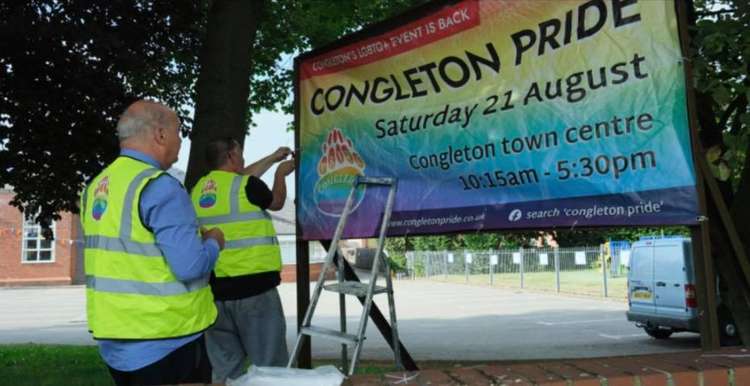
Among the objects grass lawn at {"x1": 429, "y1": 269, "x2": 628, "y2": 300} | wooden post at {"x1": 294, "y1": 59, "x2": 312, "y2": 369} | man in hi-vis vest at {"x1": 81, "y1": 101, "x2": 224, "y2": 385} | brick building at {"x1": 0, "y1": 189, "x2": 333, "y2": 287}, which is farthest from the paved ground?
brick building at {"x1": 0, "y1": 189, "x2": 333, "y2": 287}

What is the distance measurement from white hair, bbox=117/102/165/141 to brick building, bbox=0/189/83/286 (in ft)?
130

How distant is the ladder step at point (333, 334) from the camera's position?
13.5 ft

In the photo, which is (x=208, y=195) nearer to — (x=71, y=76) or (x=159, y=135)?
(x=159, y=135)

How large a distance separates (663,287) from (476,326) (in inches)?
203

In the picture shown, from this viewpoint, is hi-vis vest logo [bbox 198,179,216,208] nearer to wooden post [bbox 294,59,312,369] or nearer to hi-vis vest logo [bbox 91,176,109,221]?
wooden post [bbox 294,59,312,369]

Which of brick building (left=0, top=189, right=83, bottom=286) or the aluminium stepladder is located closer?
the aluminium stepladder

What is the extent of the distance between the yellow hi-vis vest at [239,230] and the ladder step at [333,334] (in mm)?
463

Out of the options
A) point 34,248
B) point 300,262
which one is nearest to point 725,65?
point 300,262

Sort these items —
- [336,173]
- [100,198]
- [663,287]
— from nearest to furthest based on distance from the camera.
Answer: [100,198], [336,173], [663,287]

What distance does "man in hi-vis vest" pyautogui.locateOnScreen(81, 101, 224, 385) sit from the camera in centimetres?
286

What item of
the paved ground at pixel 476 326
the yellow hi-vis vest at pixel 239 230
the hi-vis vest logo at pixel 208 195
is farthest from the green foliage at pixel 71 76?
the paved ground at pixel 476 326

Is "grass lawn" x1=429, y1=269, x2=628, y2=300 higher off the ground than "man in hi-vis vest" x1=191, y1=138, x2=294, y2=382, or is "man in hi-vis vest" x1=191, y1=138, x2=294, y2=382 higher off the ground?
"man in hi-vis vest" x1=191, y1=138, x2=294, y2=382

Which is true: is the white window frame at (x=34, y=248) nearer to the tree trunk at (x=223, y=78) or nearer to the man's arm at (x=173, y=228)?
the tree trunk at (x=223, y=78)

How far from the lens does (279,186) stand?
4.72 m
